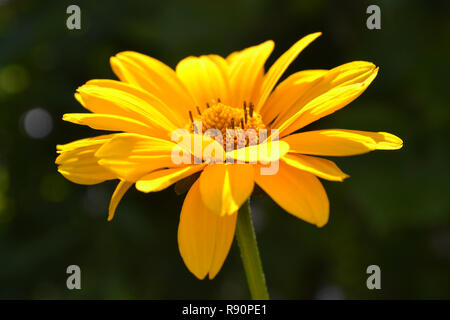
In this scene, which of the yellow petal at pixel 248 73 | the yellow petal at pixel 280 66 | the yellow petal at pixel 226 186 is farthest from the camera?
the yellow petal at pixel 248 73

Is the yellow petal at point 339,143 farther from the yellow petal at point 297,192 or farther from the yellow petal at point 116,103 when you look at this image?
the yellow petal at point 116,103

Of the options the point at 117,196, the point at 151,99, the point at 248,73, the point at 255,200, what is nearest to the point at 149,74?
the point at 151,99

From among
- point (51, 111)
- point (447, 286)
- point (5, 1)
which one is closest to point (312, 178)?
point (447, 286)

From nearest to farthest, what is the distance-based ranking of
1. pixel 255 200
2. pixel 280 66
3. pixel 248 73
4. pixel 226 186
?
pixel 226 186, pixel 280 66, pixel 248 73, pixel 255 200

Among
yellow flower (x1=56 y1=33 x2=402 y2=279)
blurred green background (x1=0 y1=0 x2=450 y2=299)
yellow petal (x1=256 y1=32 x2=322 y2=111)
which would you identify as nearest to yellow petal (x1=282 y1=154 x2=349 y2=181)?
yellow flower (x1=56 y1=33 x2=402 y2=279)

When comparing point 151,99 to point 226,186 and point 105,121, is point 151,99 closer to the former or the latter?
point 105,121

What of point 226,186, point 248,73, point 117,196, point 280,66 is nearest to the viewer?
point 226,186

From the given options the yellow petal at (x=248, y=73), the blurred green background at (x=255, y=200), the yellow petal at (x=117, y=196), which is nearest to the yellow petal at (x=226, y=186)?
the yellow petal at (x=117, y=196)
